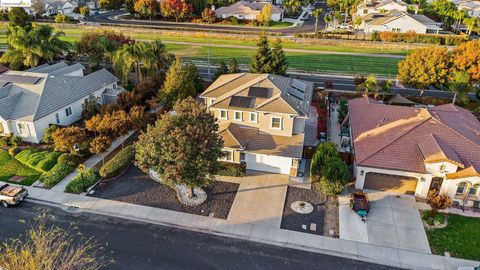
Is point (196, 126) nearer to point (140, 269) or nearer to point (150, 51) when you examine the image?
point (140, 269)

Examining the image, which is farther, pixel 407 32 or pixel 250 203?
pixel 407 32

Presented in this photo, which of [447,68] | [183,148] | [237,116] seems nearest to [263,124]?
[237,116]

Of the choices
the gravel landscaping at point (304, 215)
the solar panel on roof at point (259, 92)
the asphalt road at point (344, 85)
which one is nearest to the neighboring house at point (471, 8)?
the asphalt road at point (344, 85)

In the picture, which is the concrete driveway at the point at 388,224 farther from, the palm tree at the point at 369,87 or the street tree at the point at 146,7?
the street tree at the point at 146,7

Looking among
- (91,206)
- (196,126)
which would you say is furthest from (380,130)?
(91,206)

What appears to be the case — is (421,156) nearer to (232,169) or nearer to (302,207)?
(302,207)

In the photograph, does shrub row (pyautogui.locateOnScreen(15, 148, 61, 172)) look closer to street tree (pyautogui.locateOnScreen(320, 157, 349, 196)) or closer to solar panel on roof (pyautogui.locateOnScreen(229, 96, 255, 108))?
solar panel on roof (pyautogui.locateOnScreen(229, 96, 255, 108))
